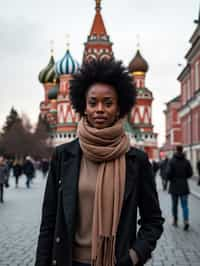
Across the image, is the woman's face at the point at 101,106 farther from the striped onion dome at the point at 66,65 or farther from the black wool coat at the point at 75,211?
the striped onion dome at the point at 66,65

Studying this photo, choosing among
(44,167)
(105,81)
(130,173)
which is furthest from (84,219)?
(44,167)

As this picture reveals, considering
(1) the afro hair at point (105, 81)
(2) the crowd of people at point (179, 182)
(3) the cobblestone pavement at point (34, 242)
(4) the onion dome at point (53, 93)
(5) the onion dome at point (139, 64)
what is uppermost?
(5) the onion dome at point (139, 64)

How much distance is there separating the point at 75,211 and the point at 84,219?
0.08 m

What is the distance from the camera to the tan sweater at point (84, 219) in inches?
115

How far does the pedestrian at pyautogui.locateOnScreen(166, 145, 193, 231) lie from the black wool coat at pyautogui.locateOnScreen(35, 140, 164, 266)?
7393mm

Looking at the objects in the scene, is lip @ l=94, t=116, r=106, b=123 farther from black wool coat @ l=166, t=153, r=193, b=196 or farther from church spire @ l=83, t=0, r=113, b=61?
church spire @ l=83, t=0, r=113, b=61

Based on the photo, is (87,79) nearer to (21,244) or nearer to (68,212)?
(68,212)

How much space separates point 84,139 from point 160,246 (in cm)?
570

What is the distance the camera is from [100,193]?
2881mm

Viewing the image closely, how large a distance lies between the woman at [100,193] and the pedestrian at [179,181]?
7390 mm

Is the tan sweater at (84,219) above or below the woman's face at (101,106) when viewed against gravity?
below

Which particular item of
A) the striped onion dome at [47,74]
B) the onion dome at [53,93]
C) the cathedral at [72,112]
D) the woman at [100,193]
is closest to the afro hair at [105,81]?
the woman at [100,193]

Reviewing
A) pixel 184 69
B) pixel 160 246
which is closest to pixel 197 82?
pixel 184 69

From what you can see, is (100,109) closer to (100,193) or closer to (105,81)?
(105,81)
